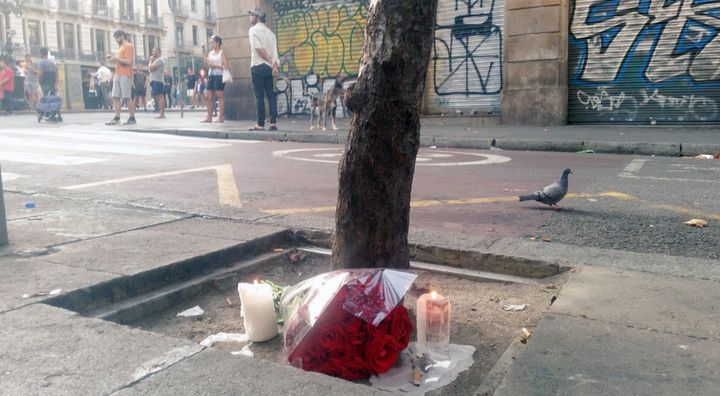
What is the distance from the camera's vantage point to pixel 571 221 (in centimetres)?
442

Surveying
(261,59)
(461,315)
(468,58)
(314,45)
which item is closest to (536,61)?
(468,58)

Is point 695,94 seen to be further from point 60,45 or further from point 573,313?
point 60,45

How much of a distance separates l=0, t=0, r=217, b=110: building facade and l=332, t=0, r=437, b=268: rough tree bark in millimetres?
45106

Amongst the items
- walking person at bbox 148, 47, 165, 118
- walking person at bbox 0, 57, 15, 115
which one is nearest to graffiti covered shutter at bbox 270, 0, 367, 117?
walking person at bbox 148, 47, 165, 118

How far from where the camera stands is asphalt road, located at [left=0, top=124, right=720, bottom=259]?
4242 millimetres

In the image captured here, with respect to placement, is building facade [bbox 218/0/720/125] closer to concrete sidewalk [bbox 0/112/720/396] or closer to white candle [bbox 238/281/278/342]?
concrete sidewalk [bbox 0/112/720/396]

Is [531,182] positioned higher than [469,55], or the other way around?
[469,55]

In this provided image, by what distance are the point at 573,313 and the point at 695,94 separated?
1066 cm

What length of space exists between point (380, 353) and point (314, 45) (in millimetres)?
14347

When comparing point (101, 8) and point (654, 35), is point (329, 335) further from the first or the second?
point (101, 8)

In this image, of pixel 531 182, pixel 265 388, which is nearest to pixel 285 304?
pixel 265 388

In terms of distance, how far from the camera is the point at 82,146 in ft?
30.4

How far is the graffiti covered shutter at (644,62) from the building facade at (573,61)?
0.7 inches

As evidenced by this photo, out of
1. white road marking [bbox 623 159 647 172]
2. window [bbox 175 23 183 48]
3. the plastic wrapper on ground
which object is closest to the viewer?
the plastic wrapper on ground
